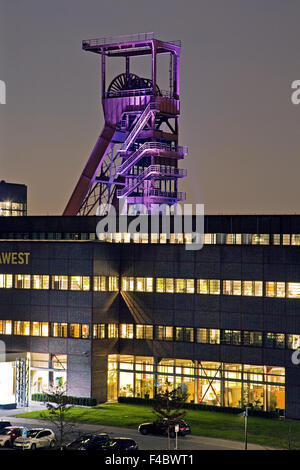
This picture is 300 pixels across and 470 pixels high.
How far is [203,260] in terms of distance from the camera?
92188 mm

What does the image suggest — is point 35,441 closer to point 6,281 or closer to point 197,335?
point 197,335

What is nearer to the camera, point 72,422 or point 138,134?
point 72,422

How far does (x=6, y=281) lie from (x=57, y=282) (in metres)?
6.51

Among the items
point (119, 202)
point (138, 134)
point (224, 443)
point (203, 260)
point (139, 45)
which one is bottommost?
point (224, 443)

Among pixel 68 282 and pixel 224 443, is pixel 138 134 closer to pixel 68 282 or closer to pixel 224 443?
pixel 68 282

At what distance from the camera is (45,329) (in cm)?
9588

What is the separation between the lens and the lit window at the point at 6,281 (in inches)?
3866

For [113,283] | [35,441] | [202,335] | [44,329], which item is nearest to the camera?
[35,441]

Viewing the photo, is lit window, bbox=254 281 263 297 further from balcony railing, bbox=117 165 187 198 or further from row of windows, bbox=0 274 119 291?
balcony railing, bbox=117 165 187 198

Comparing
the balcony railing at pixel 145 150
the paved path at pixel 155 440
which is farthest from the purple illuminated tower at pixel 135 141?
the paved path at pixel 155 440

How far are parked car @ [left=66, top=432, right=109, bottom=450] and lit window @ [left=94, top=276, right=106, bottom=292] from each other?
24339 mm

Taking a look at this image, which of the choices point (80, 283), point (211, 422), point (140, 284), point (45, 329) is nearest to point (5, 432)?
point (211, 422)
